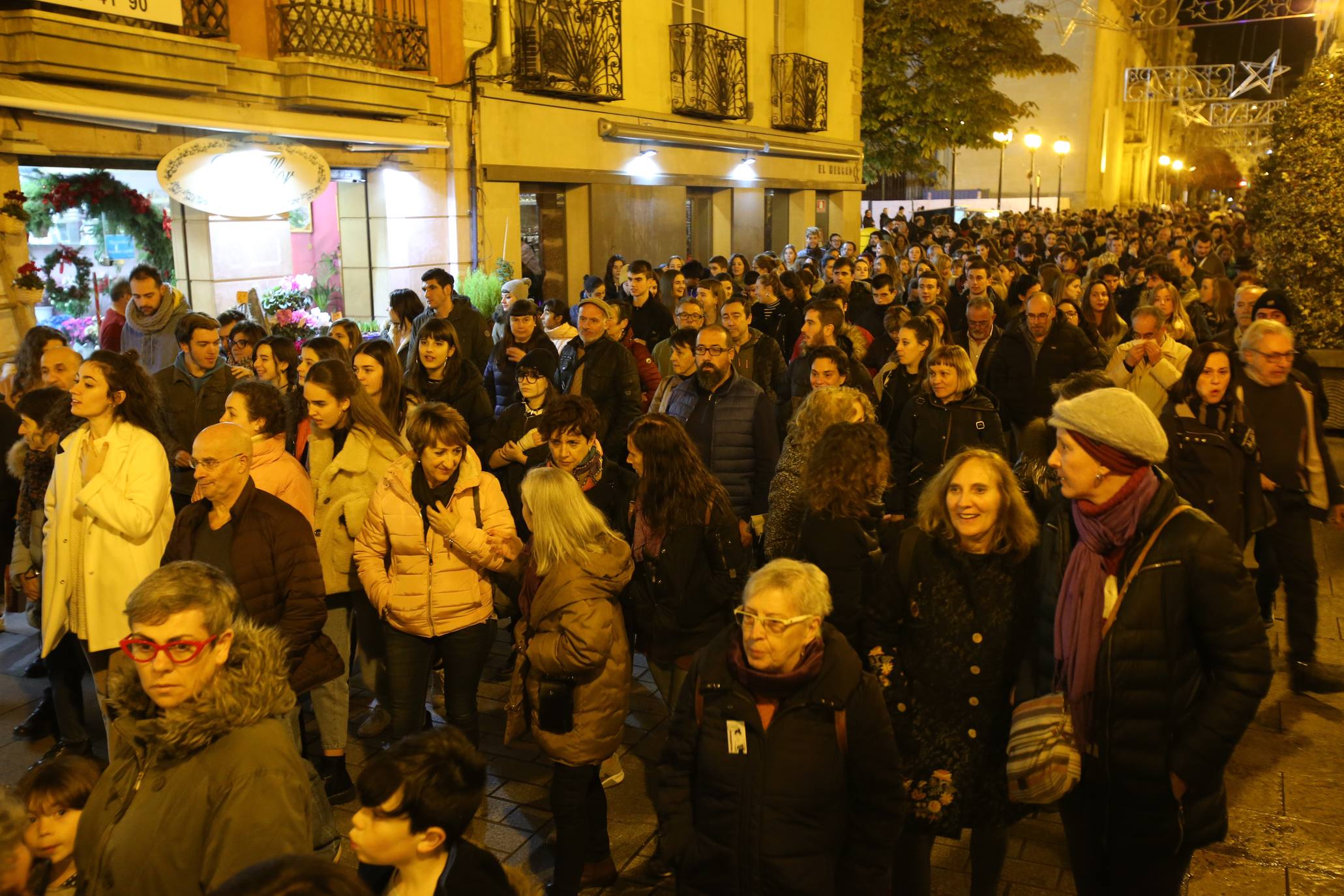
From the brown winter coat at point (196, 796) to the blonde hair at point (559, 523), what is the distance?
1.50 metres

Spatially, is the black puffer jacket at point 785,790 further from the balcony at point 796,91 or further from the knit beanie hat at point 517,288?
the balcony at point 796,91

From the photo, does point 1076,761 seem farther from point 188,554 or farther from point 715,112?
point 715,112

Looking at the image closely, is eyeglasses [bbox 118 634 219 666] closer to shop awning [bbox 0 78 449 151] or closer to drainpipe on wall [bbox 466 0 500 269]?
shop awning [bbox 0 78 449 151]

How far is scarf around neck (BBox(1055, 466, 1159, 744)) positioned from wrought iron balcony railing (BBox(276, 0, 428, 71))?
33.4 ft

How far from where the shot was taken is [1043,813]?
492 centimetres

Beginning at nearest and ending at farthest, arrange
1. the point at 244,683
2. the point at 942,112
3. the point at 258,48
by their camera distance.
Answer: the point at 244,683
the point at 258,48
the point at 942,112

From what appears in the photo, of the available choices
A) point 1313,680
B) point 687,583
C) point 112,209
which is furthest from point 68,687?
point 1313,680

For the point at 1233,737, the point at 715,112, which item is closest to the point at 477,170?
the point at 715,112

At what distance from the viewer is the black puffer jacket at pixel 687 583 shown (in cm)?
455

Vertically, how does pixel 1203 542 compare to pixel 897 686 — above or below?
above

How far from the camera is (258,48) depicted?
1110 centimetres

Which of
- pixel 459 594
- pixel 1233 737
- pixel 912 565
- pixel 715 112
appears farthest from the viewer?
pixel 715 112

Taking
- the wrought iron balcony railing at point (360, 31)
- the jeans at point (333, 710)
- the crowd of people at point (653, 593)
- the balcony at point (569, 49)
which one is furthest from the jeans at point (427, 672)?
the balcony at point (569, 49)

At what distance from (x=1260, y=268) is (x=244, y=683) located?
13353 mm
